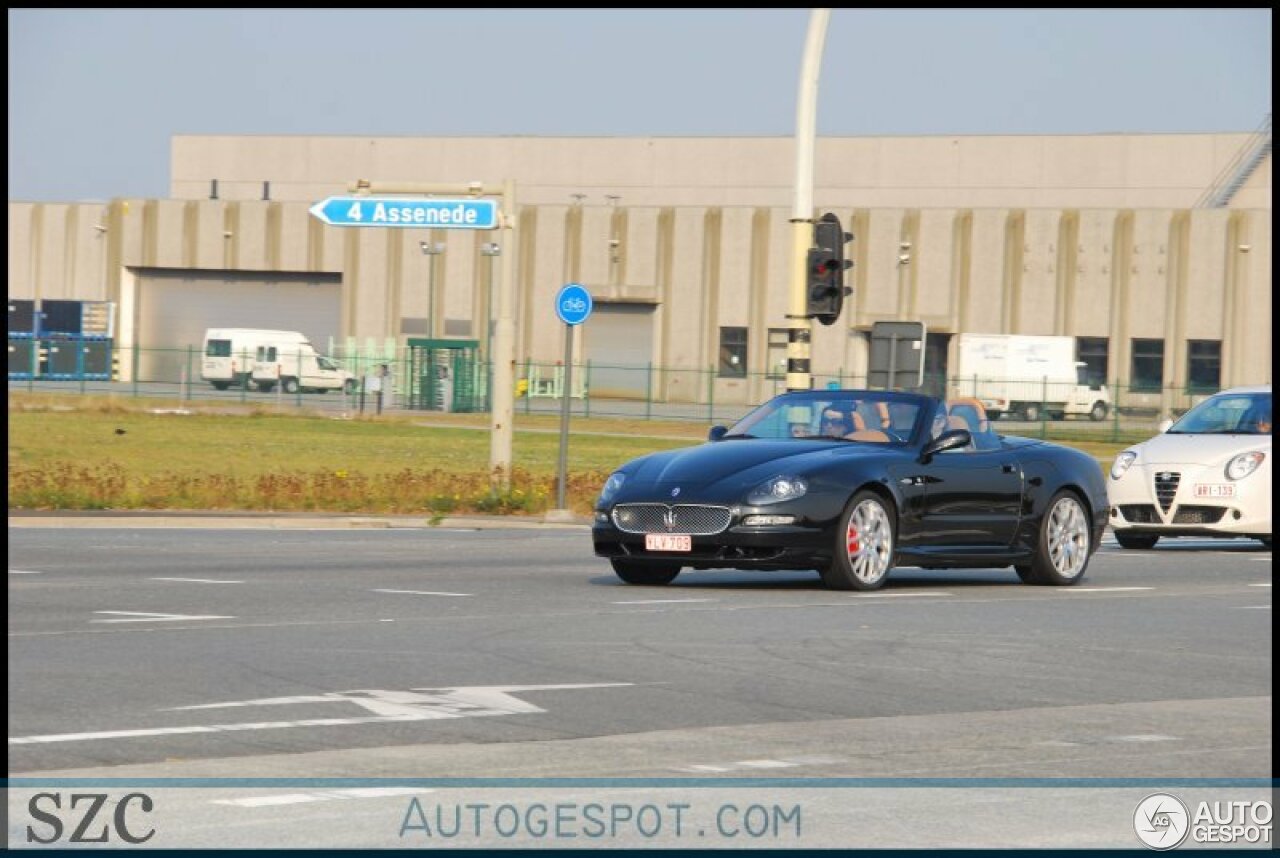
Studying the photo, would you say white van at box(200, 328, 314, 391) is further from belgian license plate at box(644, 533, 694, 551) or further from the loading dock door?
belgian license plate at box(644, 533, 694, 551)

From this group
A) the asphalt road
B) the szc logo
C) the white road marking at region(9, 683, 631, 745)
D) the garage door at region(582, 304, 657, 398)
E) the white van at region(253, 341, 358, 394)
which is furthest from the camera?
the garage door at region(582, 304, 657, 398)

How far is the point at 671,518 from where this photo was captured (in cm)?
1655

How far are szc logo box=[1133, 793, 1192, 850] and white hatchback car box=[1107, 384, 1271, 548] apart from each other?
569 inches

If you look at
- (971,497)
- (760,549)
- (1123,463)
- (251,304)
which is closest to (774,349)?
(251,304)

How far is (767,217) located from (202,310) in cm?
2168

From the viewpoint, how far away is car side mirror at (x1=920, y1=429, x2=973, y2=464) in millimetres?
17422

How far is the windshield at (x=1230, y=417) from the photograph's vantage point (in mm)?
22906

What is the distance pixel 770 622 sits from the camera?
14.4m

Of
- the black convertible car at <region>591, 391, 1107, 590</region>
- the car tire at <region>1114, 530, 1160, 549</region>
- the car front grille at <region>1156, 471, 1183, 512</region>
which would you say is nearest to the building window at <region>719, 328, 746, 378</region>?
the car tire at <region>1114, 530, 1160, 549</region>

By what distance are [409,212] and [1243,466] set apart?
438 inches

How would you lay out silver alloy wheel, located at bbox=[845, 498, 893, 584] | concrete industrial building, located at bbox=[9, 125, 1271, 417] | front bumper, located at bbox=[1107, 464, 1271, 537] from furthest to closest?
concrete industrial building, located at bbox=[9, 125, 1271, 417]
front bumper, located at bbox=[1107, 464, 1271, 537]
silver alloy wheel, located at bbox=[845, 498, 893, 584]

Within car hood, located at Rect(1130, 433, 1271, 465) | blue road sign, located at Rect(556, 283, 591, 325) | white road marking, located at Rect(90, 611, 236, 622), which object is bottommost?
white road marking, located at Rect(90, 611, 236, 622)

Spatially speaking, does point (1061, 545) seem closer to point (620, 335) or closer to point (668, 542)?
point (668, 542)

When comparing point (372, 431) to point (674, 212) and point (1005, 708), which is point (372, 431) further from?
point (1005, 708)
